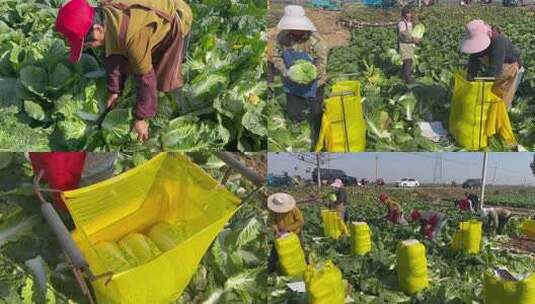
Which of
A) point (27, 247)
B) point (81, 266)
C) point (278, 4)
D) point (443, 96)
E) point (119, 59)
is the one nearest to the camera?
point (81, 266)

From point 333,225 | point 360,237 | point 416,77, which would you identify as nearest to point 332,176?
point 333,225

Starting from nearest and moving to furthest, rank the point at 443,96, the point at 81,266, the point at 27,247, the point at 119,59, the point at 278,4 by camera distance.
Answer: the point at 81,266
the point at 27,247
the point at 119,59
the point at 443,96
the point at 278,4

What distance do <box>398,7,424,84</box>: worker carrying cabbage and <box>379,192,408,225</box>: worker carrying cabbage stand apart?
3.22ft

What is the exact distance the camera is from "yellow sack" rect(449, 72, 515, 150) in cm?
360

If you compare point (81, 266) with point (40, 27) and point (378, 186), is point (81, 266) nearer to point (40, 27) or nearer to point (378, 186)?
point (378, 186)

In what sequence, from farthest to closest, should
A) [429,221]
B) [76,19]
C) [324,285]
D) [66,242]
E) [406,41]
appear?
[406,41], [429,221], [324,285], [76,19], [66,242]

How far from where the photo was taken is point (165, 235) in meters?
3.25

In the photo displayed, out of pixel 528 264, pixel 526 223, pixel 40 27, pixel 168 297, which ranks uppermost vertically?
pixel 40 27

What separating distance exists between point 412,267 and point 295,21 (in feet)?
5.49

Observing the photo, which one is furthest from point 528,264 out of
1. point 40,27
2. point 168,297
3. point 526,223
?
point 40,27

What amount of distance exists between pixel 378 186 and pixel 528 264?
1.12 metres

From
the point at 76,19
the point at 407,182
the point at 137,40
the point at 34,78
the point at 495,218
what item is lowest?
the point at 495,218

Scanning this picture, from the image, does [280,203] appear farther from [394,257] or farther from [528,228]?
[528,228]

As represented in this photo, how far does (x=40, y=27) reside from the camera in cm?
432
